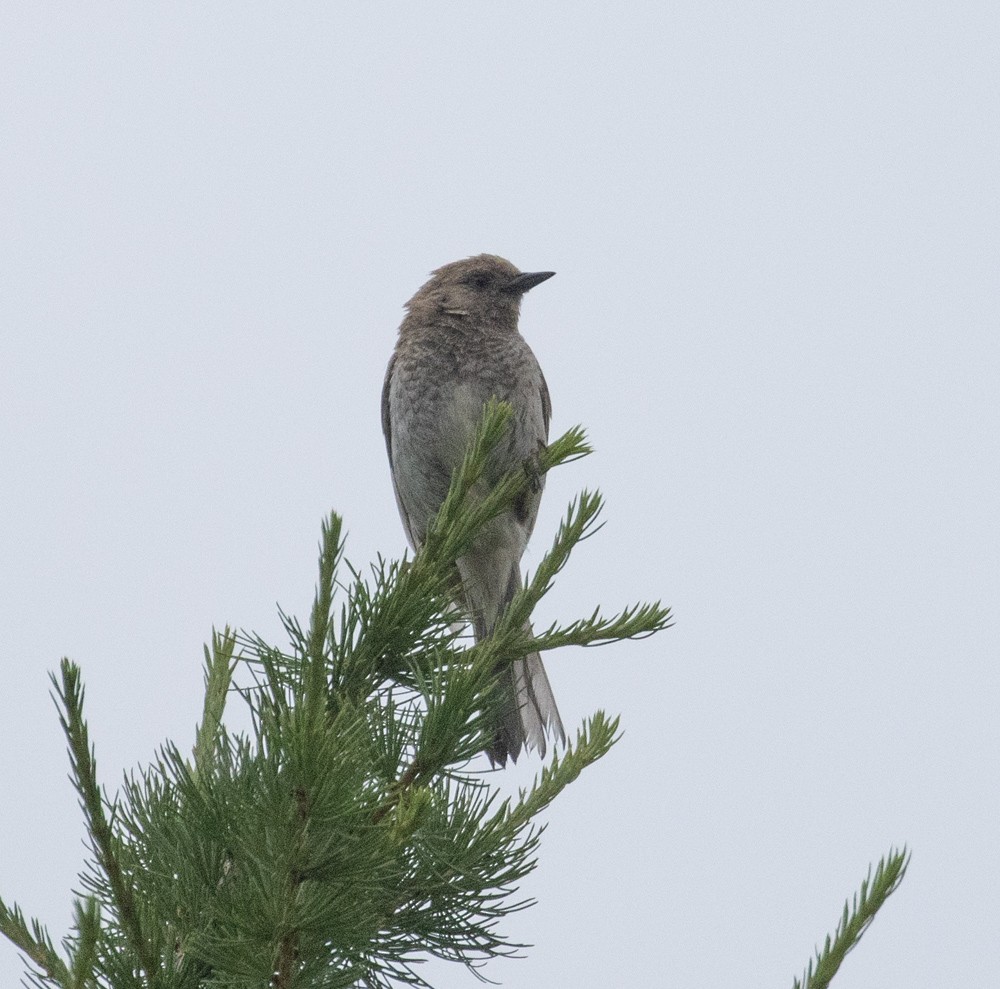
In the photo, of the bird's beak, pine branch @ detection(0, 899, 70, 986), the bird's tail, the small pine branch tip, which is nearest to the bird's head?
the bird's beak

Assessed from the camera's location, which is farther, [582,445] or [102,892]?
[582,445]

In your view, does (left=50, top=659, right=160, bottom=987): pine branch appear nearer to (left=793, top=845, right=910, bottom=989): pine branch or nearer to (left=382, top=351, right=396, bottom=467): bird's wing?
(left=793, top=845, right=910, bottom=989): pine branch

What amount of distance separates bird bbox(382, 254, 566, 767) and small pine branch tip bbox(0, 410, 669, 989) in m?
2.73

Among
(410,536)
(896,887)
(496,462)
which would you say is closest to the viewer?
(896,887)

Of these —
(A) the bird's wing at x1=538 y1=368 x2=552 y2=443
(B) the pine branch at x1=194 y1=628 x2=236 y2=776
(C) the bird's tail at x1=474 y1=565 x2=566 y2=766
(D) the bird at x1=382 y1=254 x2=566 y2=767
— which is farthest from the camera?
(A) the bird's wing at x1=538 y1=368 x2=552 y2=443

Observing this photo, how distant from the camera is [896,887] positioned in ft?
5.58

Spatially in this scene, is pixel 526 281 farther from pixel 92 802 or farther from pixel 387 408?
pixel 92 802

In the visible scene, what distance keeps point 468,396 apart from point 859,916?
443 cm

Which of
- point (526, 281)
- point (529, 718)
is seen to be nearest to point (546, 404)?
point (526, 281)

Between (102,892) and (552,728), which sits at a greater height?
(552,728)

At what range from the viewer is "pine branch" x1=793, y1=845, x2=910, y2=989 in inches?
66.3

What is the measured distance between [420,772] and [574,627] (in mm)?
596

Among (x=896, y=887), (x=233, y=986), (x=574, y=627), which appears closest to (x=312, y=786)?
(x=233, y=986)

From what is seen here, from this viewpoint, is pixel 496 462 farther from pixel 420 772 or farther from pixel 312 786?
pixel 312 786
